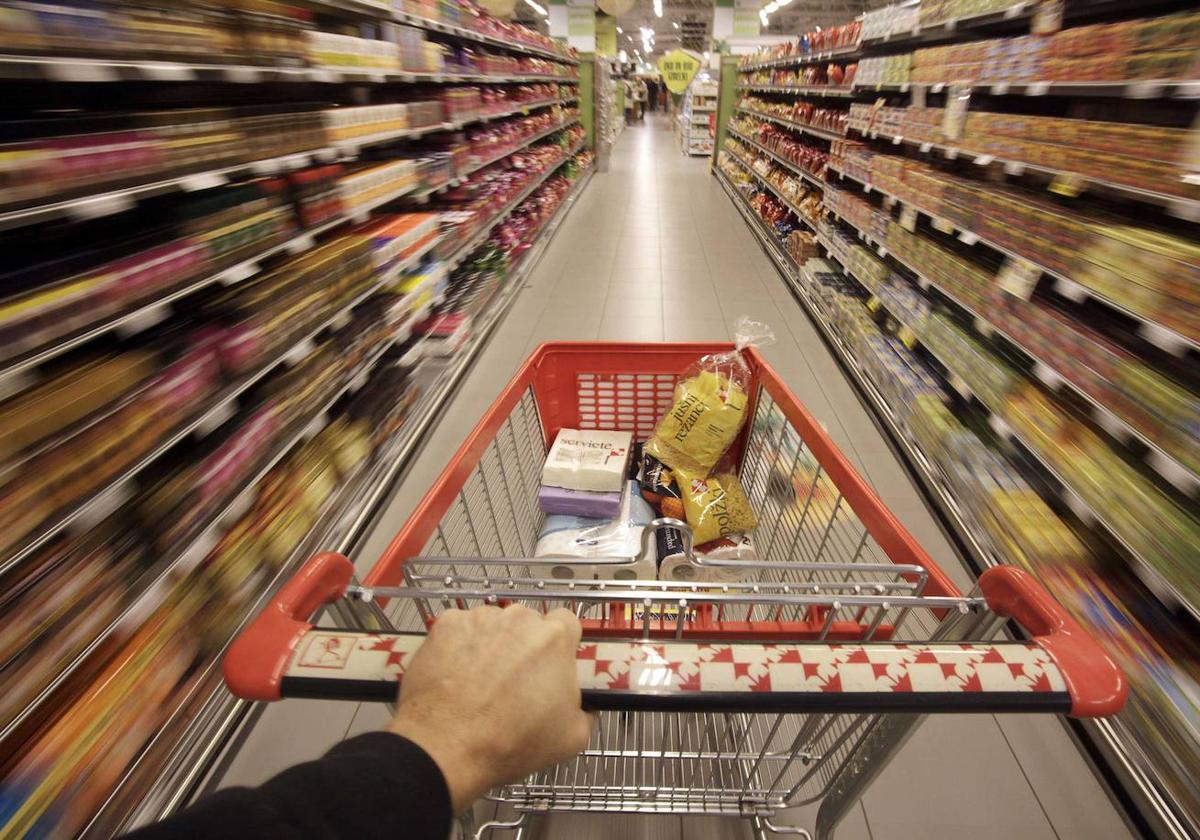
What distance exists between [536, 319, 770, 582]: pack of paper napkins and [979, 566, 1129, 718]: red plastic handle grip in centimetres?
76

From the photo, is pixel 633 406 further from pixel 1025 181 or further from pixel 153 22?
pixel 1025 181

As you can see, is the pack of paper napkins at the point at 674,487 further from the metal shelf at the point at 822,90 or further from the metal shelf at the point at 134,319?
the metal shelf at the point at 822,90

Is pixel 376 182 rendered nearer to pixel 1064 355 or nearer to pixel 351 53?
pixel 351 53

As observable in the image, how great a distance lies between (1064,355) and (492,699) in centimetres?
207

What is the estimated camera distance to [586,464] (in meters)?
1.56

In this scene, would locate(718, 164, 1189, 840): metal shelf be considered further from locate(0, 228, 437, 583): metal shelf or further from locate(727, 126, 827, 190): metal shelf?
locate(0, 228, 437, 583): metal shelf

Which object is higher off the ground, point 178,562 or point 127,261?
point 127,261

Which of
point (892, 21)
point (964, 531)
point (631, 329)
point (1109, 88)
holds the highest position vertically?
point (892, 21)

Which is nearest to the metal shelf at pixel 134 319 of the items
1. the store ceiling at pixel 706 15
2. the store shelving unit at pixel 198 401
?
the store shelving unit at pixel 198 401

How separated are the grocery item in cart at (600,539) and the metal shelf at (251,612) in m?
0.93

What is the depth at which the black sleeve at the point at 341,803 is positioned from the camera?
0.41m

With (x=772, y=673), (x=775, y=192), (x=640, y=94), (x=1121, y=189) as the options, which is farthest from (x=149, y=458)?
(x=640, y=94)

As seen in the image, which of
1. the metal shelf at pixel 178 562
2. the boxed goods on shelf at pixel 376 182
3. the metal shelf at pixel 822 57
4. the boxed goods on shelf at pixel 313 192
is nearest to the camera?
the metal shelf at pixel 178 562

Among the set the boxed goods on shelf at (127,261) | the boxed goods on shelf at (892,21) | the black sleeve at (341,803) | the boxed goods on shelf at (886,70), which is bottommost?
the black sleeve at (341,803)
